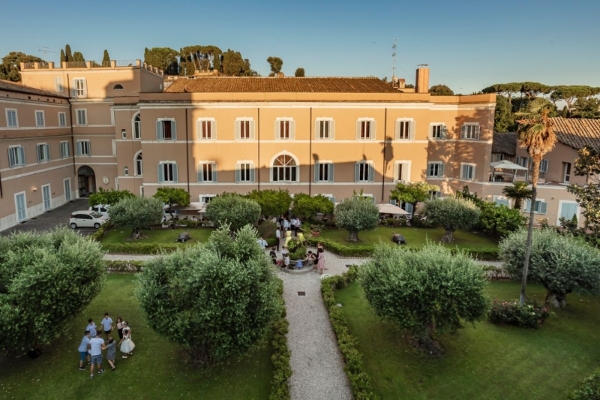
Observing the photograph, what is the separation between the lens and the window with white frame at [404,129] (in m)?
39.8

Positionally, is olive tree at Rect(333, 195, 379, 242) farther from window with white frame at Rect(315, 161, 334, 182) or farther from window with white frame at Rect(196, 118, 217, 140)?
window with white frame at Rect(196, 118, 217, 140)

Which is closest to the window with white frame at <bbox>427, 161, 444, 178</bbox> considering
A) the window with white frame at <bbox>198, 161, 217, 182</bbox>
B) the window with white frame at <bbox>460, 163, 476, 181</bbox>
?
the window with white frame at <bbox>460, 163, 476, 181</bbox>

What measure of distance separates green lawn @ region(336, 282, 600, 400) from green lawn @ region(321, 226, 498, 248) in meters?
11.2

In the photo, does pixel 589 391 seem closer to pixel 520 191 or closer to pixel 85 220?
pixel 520 191

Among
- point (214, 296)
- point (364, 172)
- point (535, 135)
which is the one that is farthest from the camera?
point (364, 172)

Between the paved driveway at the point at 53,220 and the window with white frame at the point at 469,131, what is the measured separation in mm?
35896

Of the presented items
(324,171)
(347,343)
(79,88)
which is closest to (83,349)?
(347,343)

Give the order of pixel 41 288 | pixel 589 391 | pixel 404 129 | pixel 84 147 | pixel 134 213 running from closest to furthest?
pixel 589 391
pixel 41 288
pixel 134 213
pixel 404 129
pixel 84 147

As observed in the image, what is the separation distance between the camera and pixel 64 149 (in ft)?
154

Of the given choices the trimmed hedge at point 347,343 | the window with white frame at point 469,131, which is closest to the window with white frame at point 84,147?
the trimmed hedge at point 347,343

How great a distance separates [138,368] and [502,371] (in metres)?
13.9

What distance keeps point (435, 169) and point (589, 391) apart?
102 ft

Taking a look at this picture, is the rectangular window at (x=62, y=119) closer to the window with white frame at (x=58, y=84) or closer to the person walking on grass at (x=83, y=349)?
the window with white frame at (x=58, y=84)

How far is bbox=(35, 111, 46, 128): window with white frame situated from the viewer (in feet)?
137
